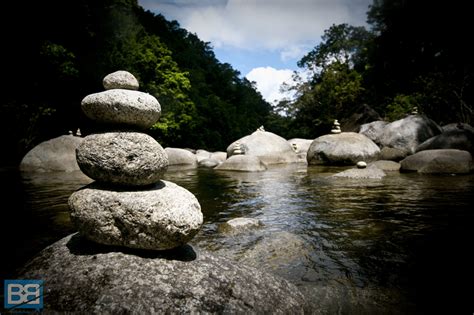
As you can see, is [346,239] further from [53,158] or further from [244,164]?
[53,158]

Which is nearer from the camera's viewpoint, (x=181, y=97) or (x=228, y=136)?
(x=181, y=97)

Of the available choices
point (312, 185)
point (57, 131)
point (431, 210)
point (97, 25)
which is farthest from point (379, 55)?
point (57, 131)

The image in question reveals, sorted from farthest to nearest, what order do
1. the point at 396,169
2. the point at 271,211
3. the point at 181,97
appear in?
the point at 181,97, the point at 396,169, the point at 271,211

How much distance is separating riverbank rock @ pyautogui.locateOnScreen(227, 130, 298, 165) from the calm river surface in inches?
441

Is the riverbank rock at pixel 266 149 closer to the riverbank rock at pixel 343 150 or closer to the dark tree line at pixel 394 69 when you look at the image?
the riverbank rock at pixel 343 150

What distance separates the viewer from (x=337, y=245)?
16.1ft

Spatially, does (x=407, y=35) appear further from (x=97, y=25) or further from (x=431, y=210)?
(x=97, y=25)

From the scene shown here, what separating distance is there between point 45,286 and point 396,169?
47.5 ft

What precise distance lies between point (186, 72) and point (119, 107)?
2850cm

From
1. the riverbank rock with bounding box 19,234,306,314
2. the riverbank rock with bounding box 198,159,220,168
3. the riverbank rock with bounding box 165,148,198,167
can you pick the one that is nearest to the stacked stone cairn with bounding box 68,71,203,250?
the riverbank rock with bounding box 19,234,306,314

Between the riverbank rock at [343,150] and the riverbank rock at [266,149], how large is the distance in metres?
2.89

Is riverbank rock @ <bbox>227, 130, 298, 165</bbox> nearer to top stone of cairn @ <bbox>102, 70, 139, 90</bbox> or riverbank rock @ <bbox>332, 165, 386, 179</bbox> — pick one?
riverbank rock @ <bbox>332, 165, 386, 179</bbox>

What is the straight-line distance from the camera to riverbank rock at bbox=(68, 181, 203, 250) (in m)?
3.28

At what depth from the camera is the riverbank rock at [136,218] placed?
10.8 feet
